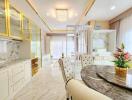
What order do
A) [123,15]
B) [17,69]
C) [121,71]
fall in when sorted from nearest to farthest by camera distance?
1. [121,71]
2. [17,69]
3. [123,15]

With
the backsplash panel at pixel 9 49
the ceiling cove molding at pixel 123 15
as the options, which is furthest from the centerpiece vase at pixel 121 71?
the ceiling cove molding at pixel 123 15

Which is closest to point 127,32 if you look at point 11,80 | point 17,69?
point 17,69

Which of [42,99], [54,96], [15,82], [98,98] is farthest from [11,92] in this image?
[98,98]

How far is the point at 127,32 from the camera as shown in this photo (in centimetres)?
539

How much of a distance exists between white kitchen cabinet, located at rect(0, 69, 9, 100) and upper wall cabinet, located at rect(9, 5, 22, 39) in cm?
108

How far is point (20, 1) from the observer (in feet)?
12.2

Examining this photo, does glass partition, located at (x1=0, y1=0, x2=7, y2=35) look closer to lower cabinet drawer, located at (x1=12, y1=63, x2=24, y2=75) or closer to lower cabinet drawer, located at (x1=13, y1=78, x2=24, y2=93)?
lower cabinet drawer, located at (x1=12, y1=63, x2=24, y2=75)

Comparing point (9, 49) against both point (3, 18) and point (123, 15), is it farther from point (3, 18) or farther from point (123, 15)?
point (123, 15)

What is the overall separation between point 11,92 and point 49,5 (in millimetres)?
2982

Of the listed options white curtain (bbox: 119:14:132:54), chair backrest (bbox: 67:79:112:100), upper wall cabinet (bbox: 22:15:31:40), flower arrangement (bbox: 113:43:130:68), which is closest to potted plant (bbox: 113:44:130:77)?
flower arrangement (bbox: 113:43:130:68)

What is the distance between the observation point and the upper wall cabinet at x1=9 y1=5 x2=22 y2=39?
3.36 meters

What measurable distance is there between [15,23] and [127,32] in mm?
4277

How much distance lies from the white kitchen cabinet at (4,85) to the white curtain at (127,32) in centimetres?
454

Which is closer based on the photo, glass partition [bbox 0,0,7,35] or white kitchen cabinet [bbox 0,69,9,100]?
white kitchen cabinet [bbox 0,69,9,100]
